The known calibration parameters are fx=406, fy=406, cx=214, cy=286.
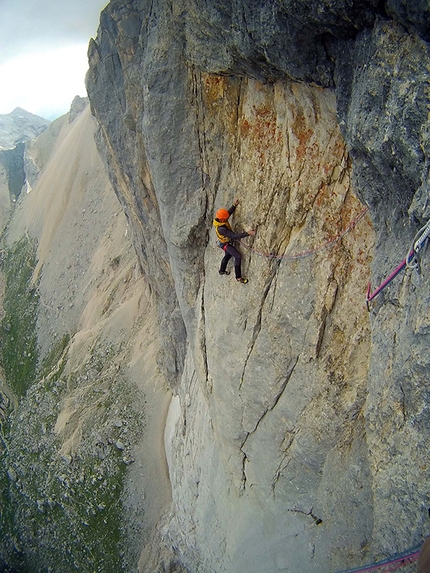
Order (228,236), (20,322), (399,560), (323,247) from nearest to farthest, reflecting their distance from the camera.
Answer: (399,560) < (323,247) < (228,236) < (20,322)

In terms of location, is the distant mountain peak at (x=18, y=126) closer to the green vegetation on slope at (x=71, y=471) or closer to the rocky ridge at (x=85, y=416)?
the rocky ridge at (x=85, y=416)

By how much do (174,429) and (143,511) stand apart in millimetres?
4571

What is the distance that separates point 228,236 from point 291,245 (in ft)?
4.87

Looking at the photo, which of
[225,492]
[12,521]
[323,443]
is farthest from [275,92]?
[12,521]

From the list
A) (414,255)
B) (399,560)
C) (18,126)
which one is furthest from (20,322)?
(18,126)

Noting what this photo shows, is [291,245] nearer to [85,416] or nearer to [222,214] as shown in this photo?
[222,214]

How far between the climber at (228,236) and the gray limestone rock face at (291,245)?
0.75ft

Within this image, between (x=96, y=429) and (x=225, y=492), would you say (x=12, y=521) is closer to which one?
(x=96, y=429)

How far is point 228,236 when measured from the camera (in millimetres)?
9148

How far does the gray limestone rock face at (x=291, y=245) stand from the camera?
5426 mm

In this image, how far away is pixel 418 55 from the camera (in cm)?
448

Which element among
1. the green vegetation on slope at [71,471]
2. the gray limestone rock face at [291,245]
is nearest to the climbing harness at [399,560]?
the gray limestone rock face at [291,245]

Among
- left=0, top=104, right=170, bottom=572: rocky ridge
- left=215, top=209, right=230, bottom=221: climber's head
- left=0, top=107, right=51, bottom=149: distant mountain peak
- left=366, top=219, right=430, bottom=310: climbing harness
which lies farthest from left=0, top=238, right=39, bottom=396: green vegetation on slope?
left=0, top=107, right=51, bottom=149: distant mountain peak

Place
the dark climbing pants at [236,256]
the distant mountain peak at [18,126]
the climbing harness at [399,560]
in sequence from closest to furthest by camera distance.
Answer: the climbing harness at [399,560] < the dark climbing pants at [236,256] < the distant mountain peak at [18,126]
